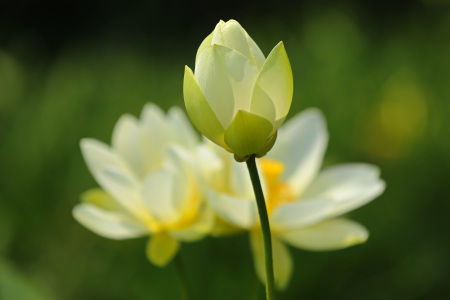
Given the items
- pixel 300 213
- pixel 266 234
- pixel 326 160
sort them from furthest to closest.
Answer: pixel 326 160, pixel 300 213, pixel 266 234

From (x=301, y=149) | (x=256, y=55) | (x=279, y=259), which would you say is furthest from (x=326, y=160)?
(x=256, y=55)

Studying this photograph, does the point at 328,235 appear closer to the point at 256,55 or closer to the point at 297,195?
the point at 297,195

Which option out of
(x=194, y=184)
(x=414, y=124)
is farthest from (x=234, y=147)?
(x=414, y=124)

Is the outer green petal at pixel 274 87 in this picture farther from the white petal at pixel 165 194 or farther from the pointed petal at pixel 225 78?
the white petal at pixel 165 194

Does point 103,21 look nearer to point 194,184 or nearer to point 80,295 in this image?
point 80,295

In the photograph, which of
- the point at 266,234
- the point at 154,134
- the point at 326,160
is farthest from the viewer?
the point at 326,160

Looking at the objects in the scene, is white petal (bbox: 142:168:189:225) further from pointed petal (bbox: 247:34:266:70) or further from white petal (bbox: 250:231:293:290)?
pointed petal (bbox: 247:34:266:70)

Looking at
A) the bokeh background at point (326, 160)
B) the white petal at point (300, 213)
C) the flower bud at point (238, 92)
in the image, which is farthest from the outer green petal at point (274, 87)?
the bokeh background at point (326, 160)
